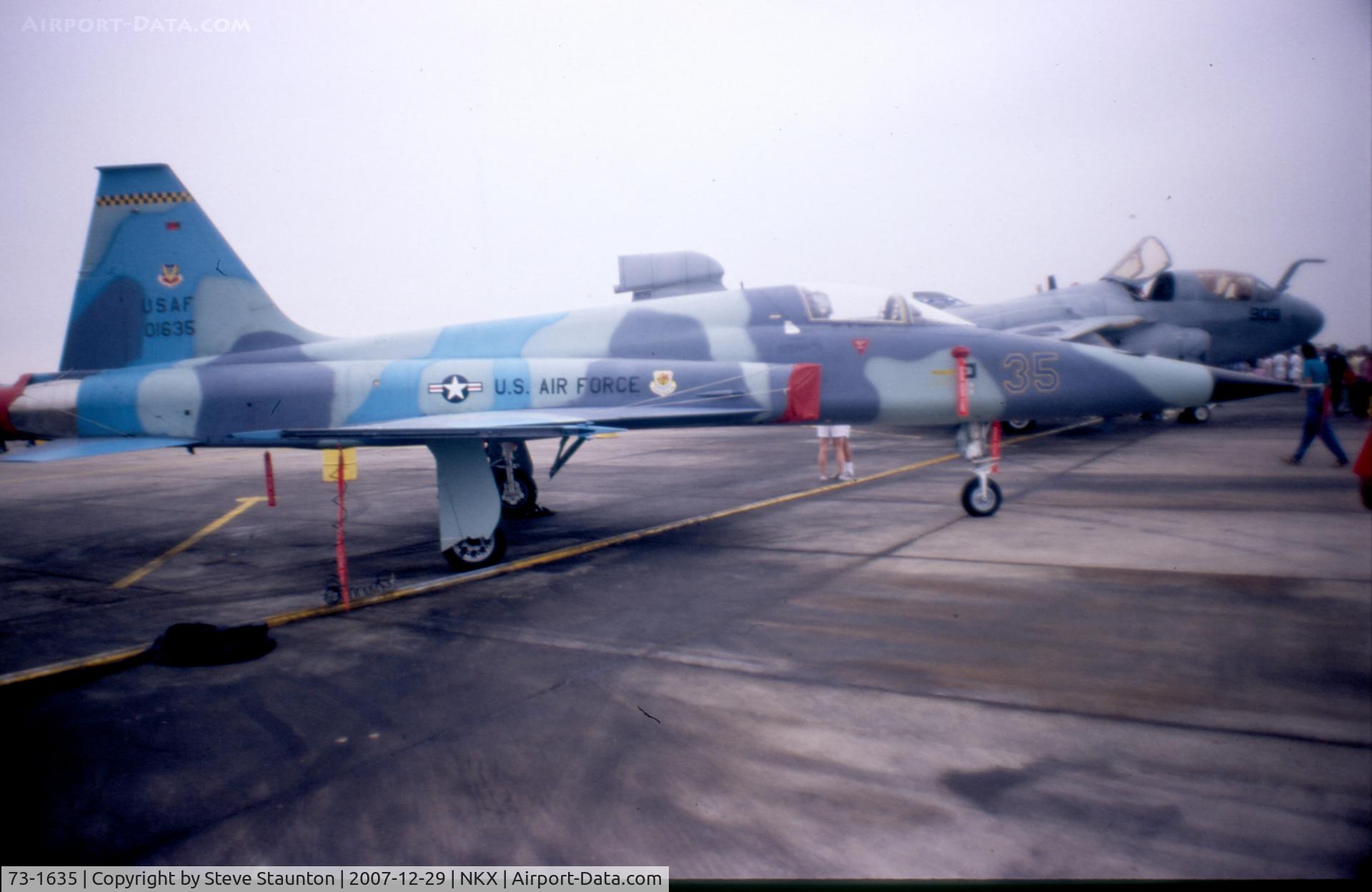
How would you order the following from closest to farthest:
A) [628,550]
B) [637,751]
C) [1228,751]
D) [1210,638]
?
[1228,751] < [637,751] < [1210,638] < [628,550]

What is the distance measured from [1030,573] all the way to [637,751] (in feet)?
13.6

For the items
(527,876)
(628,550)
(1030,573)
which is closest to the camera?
(527,876)

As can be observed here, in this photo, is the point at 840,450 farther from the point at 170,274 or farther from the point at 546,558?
the point at 170,274

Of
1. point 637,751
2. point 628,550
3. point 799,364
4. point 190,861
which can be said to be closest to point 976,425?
point 799,364

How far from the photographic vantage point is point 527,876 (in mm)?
2809

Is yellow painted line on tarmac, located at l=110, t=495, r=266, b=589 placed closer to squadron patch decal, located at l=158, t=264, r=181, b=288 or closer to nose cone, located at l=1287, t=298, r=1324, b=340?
squadron patch decal, located at l=158, t=264, r=181, b=288

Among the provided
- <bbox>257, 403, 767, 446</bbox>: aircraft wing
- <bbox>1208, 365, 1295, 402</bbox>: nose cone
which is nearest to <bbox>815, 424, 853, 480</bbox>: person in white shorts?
<bbox>257, 403, 767, 446</bbox>: aircraft wing

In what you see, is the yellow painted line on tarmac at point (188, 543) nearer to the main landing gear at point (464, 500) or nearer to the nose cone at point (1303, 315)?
the main landing gear at point (464, 500)

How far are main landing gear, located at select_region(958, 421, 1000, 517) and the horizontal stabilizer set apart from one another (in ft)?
27.0

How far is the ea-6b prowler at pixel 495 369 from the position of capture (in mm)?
8336

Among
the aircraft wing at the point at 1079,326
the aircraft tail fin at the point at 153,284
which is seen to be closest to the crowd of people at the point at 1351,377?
the aircraft wing at the point at 1079,326

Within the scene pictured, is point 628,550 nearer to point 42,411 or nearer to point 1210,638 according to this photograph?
point 1210,638

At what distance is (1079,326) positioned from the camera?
59.3 ft

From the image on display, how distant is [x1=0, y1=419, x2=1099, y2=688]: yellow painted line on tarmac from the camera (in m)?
5.27
